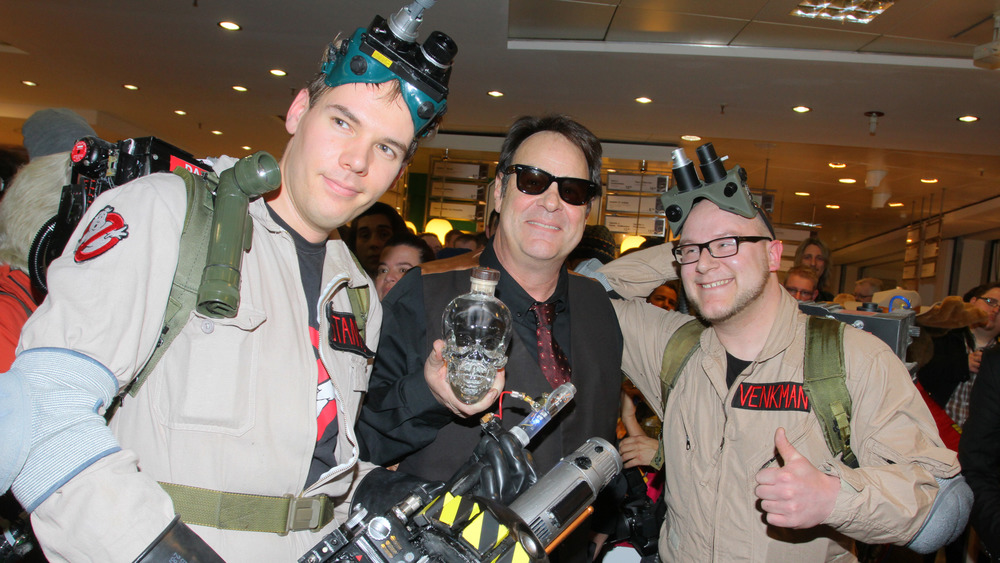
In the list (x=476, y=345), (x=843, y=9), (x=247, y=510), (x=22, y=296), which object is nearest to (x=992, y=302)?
(x=843, y=9)

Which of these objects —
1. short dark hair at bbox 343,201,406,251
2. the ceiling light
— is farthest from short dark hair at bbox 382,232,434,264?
the ceiling light

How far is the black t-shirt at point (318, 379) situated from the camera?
5.93 feet

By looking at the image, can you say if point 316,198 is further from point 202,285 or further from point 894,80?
point 894,80

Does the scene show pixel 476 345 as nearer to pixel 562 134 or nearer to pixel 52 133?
pixel 562 134

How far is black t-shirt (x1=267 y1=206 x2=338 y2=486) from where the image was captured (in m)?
1.81

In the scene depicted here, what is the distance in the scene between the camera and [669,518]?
103 inches

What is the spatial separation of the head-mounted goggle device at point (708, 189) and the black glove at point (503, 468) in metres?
1.46

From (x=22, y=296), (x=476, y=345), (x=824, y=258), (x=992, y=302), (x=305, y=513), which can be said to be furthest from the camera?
(x=824, y=258)

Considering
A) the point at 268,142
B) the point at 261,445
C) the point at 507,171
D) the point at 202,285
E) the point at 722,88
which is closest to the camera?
the point at 202,285

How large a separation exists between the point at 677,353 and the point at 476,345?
43.7 inches

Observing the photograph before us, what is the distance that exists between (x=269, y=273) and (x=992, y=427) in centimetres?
367

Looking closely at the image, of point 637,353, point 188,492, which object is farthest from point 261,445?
point 637,353

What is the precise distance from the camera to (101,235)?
134cm

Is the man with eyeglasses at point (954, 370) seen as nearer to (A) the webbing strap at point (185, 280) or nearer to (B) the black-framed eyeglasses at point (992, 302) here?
(B) the black-framed eyeglasses at point (992, 302)
